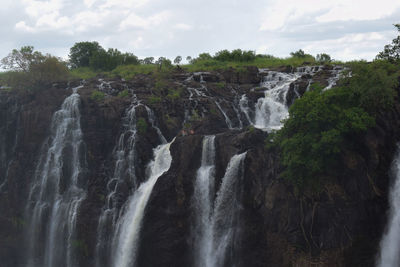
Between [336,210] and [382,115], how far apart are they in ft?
18.9

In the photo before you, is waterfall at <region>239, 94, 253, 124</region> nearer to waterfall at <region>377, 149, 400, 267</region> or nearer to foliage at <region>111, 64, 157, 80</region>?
foliage at <region>111, 64, 157, 80</region>

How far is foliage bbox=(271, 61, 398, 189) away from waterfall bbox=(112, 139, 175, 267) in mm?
8654

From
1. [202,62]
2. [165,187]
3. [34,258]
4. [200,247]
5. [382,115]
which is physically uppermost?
[202,62]

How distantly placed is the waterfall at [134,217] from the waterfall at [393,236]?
12978 millimetres

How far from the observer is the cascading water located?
70.1 feet

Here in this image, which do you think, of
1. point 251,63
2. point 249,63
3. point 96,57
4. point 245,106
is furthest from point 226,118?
point 96,57

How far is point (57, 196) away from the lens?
27.0 m

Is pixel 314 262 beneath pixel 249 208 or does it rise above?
beneath

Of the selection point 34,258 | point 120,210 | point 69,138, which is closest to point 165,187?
point 120,210

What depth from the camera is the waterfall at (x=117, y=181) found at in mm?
24250

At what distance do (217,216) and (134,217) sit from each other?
5.31 m

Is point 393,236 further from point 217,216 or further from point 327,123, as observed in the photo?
point 217,216

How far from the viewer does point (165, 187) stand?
74.7 ft

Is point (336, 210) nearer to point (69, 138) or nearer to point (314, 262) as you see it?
point (314, 262)
